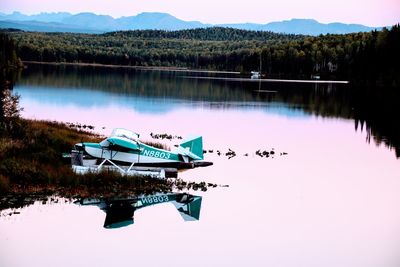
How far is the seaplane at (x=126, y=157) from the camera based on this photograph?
18766 mm

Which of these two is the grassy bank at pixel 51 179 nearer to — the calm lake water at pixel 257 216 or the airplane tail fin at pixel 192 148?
the calm lake water at pixel 257 216

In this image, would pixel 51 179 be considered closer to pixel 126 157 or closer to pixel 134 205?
pixel 134 205

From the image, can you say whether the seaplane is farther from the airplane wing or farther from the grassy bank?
the grassy bank

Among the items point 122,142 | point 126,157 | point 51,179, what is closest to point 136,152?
point 126,157

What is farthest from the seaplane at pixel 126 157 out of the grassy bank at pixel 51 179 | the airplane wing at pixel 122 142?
the grassy bank at pixel 51 179

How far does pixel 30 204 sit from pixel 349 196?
995cm

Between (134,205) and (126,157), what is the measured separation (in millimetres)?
3376

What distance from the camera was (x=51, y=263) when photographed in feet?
39.8

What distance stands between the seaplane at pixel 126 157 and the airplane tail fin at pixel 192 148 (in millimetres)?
46

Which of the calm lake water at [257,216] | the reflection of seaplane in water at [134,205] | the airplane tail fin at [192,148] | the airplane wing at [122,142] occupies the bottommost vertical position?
the calm lake water at [257,216]

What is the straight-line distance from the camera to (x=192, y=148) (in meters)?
20.2

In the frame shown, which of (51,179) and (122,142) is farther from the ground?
(122,142)

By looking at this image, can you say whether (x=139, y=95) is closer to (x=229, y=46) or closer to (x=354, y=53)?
(x=354, y=53)

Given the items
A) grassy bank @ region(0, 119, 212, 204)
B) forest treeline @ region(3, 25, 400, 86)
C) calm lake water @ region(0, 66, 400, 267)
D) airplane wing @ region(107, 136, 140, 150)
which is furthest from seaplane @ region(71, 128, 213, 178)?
forest treeline @ region(3, 25, 400, 86)
